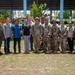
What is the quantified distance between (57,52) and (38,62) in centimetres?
320

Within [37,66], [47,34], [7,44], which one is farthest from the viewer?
[47,34]

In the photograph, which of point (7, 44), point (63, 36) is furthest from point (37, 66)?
point (63, 36)

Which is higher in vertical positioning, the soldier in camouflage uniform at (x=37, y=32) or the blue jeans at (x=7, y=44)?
the soldier in camouflage uniform at (x=37, y=32)

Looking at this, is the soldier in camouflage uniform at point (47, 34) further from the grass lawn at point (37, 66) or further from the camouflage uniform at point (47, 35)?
the grass lawn at point (37, 66)

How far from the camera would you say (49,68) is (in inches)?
369

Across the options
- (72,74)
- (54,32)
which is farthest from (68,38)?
(72,74)

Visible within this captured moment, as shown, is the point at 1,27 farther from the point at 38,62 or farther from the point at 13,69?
the point at 13,69

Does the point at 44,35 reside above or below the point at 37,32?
below

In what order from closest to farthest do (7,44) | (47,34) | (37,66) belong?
(37,66)
(7,44)
(47,34)

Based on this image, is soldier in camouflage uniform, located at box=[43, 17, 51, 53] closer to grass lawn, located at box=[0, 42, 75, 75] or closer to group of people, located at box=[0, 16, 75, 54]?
group of people, located at box=[0, 16, 75, 54]

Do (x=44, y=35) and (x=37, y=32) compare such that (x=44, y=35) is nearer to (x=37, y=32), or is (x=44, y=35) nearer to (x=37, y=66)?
(x=37, y=32)

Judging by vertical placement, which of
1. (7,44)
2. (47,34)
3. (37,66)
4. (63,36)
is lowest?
(37,66)

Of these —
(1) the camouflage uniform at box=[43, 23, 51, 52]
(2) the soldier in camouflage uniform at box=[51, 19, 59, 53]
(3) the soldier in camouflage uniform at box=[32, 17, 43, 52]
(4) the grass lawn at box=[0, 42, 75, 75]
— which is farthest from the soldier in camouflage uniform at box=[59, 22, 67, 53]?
(4) the grass lawn at box=[0, 42, 75, 75]

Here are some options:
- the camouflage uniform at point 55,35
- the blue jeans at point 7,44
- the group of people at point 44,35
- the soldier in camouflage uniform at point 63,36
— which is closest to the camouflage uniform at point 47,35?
the group of people at point 44,35
